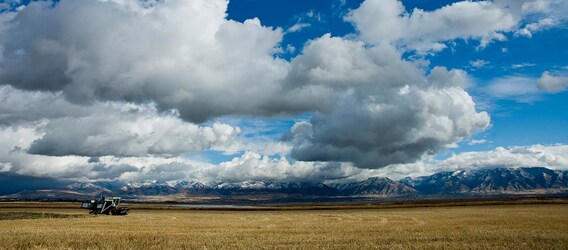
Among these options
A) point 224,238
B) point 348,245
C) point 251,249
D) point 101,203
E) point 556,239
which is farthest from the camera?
point 101,203

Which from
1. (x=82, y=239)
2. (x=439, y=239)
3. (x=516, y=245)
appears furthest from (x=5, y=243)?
(x=516, y=245)

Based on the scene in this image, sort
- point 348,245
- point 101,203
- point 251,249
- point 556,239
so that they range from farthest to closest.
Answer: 1. point 101,203
2. point 556,239
3. point 348,245
4. point 251,249

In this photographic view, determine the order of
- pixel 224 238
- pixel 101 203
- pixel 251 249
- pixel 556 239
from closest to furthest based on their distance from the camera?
pixel 251 249, pixel 556 239, pixel 224 238, pixel 101 203

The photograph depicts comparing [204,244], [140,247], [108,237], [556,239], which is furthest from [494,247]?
[108,237]

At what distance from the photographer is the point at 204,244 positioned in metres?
28.3

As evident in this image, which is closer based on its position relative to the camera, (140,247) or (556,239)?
(140,247)

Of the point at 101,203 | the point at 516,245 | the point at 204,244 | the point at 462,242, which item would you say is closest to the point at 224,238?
the point at 204,244

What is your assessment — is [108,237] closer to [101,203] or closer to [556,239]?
[556,239]

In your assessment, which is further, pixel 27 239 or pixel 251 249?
pixel 27 239

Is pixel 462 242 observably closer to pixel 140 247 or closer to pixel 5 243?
pixel 140 247

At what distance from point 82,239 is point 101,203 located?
5271cm

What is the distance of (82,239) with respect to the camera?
30.8 metres

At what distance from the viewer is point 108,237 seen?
105ft

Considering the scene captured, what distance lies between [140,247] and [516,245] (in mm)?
23638
